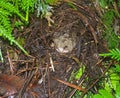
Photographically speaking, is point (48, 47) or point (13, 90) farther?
point (48, 47)

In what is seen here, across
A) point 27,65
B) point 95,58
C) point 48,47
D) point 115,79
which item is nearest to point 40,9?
point 48,47

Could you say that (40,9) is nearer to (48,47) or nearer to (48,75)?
(48,47)

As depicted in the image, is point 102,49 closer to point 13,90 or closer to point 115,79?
point 115,79

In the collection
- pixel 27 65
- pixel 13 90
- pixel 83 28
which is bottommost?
pixel 13 90

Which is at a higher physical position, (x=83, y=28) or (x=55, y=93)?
(x=83, y=28)

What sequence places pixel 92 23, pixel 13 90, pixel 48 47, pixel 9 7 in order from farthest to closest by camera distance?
pixel 92 23
pixel 48 47
pixel 13 90
pixel 9 7

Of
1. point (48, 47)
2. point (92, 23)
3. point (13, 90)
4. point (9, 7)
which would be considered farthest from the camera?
point (92, 23)

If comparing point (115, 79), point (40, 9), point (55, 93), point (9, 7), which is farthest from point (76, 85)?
point (9, 7)
